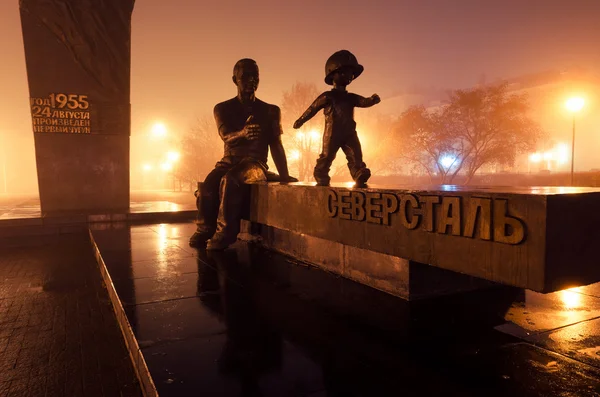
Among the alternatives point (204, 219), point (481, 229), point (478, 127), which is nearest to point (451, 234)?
point (481, 229)

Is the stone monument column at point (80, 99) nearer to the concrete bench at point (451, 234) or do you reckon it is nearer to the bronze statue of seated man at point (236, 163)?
the bronze statue of seated man at point (236, 163)

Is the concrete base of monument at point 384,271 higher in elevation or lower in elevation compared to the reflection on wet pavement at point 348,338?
higher

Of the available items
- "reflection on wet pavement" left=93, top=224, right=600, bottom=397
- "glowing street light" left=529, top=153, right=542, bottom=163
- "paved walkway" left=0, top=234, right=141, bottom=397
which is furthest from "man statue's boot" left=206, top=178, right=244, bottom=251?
"glowing street light" left=529, top=153, right=542, bottom=163

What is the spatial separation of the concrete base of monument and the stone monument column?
27.2 feet

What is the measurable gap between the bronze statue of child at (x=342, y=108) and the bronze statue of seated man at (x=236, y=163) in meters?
1.23

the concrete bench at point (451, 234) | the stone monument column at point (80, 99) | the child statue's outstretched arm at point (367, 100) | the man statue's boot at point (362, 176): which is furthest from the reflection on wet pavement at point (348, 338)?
the stone monument column at point (80, 99)

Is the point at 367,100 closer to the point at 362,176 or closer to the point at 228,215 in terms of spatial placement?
the point at 362,176

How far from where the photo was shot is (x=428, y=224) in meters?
A: 2.91

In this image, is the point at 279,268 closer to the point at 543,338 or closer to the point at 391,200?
the point at 391,200

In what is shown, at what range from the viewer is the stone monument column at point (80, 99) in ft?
34.1

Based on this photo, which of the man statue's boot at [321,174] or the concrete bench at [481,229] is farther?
the man statue's boot at [321,174]

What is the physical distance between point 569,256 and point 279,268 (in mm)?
2877

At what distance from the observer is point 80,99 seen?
10.9 meters

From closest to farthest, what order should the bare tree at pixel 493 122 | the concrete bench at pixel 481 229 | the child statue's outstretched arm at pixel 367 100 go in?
the concrete bench at pixel 481 229, the child statue's outstretched arm at pixel 367 100, the bare tree at pixel 493 122
